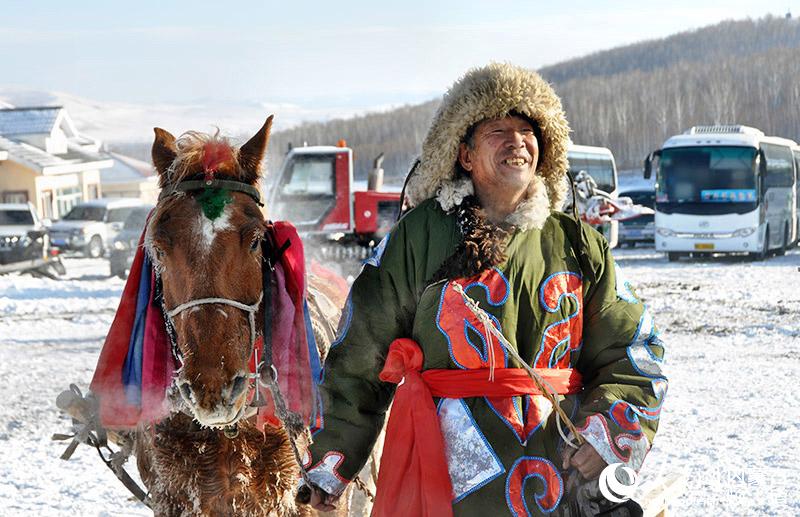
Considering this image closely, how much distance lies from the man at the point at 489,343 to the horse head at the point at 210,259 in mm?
354

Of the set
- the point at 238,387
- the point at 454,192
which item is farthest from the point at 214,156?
the point at 454,192

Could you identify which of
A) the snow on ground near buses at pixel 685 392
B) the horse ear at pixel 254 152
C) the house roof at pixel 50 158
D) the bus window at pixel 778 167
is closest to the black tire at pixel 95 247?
the snow on ground near buses at pixel 685 392

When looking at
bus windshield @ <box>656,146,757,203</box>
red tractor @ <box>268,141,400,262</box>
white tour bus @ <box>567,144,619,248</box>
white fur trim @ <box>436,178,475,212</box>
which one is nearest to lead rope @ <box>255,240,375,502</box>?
white fur trim @ <box>436,178,475,212</box>

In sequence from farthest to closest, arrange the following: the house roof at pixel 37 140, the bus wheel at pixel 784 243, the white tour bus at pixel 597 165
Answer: the house roof at pixel 37 140
the white tour bus at pixel 597 165
the bus wheel at pixel 784 243

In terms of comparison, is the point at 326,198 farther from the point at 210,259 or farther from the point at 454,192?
the point at 454,192

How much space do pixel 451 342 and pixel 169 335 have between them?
1.15 m

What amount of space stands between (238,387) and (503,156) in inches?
41.8

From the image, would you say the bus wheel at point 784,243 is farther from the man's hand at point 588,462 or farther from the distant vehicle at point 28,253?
the man's hand at point 588,462

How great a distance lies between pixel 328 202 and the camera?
16219mm

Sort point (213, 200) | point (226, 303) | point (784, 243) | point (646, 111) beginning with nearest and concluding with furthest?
point (226, 303) < point (213, 200) < point (784, 243) < point (646, 111)

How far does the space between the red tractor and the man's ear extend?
13249 mm

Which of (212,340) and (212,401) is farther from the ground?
(212,340)

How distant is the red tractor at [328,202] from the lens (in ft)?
53.1

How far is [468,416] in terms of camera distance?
254 cm
